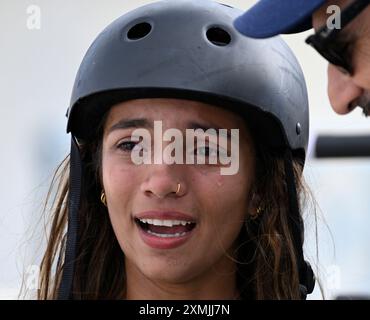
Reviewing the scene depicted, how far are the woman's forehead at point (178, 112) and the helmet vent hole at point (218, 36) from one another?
0.81 ft

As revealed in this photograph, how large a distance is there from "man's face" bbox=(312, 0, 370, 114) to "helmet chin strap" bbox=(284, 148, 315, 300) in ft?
2.15

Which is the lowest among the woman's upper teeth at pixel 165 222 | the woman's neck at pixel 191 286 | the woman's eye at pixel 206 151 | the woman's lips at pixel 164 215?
the woman's neck at pixel 191 286

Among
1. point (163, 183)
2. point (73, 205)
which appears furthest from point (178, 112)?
point (73, 205)

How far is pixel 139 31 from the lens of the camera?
9.61 ft

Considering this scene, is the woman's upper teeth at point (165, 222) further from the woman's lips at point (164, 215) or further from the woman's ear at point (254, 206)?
the woman's ear at point (254, 206)

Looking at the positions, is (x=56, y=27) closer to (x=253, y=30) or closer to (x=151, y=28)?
(x=151, y=28)

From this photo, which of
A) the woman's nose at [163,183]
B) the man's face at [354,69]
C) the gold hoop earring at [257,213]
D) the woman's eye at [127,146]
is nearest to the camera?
the man's face at [354,69]

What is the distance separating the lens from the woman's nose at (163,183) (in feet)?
8.57

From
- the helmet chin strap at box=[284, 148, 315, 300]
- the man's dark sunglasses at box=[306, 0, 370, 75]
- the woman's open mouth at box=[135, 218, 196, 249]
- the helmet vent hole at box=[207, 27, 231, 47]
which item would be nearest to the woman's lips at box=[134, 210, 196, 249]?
the woman's open mouth at box=[135, 218, 196, 249]

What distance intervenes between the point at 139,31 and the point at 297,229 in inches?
31.5

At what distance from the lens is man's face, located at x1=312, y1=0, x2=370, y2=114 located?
2145mm

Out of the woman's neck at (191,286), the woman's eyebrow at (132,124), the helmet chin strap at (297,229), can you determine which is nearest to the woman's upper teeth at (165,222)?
the woman's neck at (191,286)

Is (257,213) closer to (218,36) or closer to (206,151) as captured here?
(206,151)

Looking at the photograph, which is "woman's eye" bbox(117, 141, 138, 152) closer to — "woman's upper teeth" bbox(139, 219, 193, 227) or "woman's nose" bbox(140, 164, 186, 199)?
"woman's nose" bbox(140, 164, 186, 199)
